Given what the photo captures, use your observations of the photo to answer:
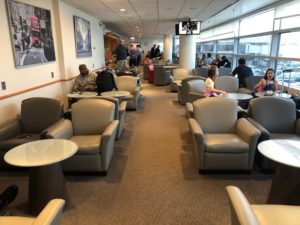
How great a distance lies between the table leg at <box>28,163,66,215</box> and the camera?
248cm

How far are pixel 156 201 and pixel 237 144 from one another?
1214 mm

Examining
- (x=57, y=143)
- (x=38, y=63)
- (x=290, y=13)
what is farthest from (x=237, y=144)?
(x=290, y=13)

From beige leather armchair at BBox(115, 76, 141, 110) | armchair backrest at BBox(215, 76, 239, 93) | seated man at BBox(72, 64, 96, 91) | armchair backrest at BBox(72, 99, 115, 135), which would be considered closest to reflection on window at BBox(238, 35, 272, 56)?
armchair backrest at BBox(215, 76, 239, 93)

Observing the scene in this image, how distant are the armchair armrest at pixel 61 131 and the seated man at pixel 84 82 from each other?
2286 millimetres

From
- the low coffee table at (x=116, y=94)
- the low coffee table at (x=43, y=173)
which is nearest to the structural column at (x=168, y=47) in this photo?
the low coffee table at (x=116, y=94)

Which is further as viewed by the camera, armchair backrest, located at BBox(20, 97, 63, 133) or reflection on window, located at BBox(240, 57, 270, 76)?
reflection on window, located at BBox(240, 57, 270, 76)

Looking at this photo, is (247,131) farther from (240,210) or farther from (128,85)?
(128,85)

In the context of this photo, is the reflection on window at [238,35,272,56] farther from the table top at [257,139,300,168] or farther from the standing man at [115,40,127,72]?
the table top at [257,139,300,168]

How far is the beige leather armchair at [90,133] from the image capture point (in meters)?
3.14

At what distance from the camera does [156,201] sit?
8.95 ft

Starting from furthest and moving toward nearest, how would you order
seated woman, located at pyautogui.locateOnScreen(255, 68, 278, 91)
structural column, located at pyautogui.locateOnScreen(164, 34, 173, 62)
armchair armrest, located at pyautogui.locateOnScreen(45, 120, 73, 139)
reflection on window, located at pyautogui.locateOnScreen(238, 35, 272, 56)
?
1. structural column, located at pyautogui.locateOnScreen(164, 34, 173, 62)
2. reflection on window, located at pyautogui.locateOnScreen(238, 35, 272, 56)
3. seated woman, located at pyautogui.locateOnScreen(255, 68, 278, 91)
4. armchair armrest, located at pyautogui.locateOnScreen(45, 120, 73, 139)

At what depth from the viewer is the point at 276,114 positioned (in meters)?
3.60

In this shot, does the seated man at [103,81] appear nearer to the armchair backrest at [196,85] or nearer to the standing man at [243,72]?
the armchair backrest at [196,85]

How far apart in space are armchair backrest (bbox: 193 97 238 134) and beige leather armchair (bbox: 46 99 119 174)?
3.99 ft
